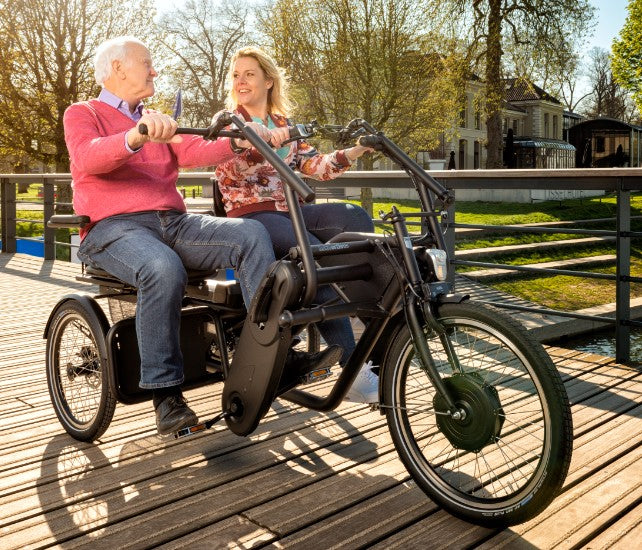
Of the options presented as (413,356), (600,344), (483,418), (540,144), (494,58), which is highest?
(494,58)

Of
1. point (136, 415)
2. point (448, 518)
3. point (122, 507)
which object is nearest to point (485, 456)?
point (448, 518)

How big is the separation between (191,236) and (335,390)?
771 mm

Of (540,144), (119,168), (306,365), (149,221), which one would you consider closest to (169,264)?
(149,221)

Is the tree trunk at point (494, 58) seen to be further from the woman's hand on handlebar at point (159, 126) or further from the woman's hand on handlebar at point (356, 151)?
the woman's hand on handlebar at point (159, 126)

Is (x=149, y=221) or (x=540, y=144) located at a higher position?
(x=540, y=144)

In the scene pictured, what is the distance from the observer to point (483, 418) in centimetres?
233

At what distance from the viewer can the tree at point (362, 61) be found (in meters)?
21.0

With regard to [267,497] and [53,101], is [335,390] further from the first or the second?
[53,101]

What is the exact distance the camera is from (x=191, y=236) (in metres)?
2.96

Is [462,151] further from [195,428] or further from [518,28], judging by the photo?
[195,428]

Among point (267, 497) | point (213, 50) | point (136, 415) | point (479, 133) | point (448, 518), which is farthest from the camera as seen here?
point (479, 133)

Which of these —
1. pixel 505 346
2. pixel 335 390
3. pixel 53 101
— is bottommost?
pixel 335 390

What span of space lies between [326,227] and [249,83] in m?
0.74

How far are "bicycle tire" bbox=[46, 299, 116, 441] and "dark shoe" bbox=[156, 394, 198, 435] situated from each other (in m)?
0.32
